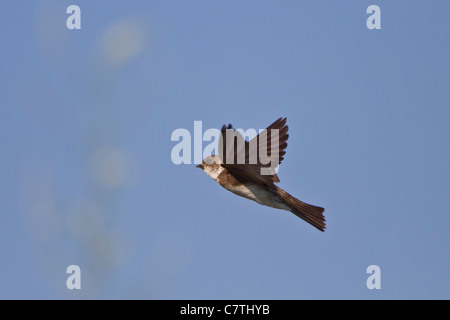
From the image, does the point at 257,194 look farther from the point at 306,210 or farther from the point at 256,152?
the point at 306,210

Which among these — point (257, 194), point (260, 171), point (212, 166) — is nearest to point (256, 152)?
point (260, 171)

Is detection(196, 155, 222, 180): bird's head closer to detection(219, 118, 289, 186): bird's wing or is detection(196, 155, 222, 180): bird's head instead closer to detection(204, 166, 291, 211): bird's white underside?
detection(204, 166, 291, 211): bird's white underside

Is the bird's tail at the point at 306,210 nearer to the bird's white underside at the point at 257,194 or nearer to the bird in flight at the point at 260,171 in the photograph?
the bird in flight at the point at 260,171

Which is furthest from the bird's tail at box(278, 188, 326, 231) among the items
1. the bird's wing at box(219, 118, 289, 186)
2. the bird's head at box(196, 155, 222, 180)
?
the bird's head at box(196, 155, 222, 180)

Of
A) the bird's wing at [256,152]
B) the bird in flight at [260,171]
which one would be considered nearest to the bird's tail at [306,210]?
the bird in flight at [260,171]
